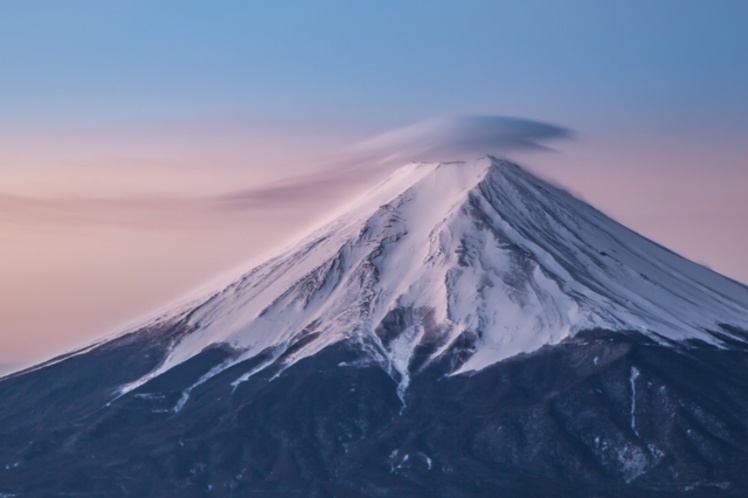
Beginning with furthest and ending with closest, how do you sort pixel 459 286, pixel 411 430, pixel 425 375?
1. pixel 459 286
2. pixel 425 375
3. pixel 411 430

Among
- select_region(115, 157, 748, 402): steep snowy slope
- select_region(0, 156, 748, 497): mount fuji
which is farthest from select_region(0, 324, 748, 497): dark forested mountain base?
select_region(115, 157, 748, 402): steep snowy slope

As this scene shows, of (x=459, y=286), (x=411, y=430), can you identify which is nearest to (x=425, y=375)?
(x=411, y=430)

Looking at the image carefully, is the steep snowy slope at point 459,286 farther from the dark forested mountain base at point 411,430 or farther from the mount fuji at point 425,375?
the dark forested mountain base at point 411,430

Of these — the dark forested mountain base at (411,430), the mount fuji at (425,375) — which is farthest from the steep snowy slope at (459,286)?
the dark forested mountain base at (411,430)

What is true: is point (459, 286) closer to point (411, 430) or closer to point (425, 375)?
point (425, 375)

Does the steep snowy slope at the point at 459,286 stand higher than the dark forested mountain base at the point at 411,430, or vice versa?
the steep snowy slope at the point at 459,286

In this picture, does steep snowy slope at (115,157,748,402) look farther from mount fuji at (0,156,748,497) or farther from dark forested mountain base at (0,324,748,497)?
dark forested mountain base at (0,324,748,497)
